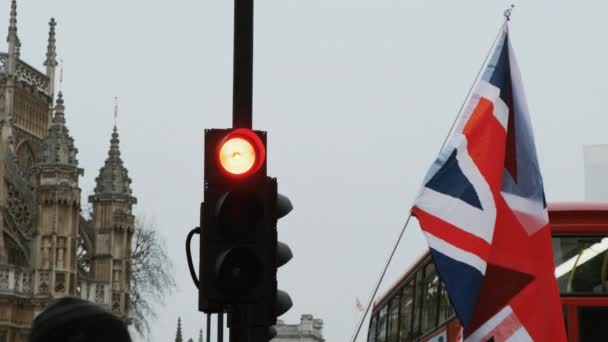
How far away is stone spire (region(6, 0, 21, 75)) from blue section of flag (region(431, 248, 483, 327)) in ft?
155

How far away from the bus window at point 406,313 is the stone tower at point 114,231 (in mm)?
38488

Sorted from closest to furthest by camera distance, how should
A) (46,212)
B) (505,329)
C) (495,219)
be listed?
(505,329) < (495,219) < (46,212)

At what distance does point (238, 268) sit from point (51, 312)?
4.16 metres

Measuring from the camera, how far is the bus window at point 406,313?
51.9 feet

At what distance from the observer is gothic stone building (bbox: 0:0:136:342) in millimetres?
50281

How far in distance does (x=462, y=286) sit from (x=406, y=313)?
20.0 feet

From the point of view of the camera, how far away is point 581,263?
11453 mm

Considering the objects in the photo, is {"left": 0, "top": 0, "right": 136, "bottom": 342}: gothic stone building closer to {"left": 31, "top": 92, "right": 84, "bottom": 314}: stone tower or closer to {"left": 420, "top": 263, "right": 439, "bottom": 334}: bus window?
{"left": 31, "top": 92, "right": 84, "bottom": 314}: stone tower

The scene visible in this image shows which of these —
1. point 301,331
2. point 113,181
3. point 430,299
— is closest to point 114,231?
point 113,181

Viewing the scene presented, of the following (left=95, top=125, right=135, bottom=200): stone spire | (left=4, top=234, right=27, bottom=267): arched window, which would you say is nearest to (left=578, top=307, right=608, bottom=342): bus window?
(left=4, top=234, right=27, bottom=267): arched window

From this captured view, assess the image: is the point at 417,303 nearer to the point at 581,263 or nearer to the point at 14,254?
the point at 581,263

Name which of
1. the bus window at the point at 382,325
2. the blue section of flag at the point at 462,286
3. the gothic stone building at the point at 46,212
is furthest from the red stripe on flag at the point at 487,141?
the gothic stone building at the point at 46,212

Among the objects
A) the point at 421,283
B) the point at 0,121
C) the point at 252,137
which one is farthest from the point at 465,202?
the point at 0,121

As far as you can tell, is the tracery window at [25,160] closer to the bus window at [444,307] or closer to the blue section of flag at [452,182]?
the bus window at [444,307]
